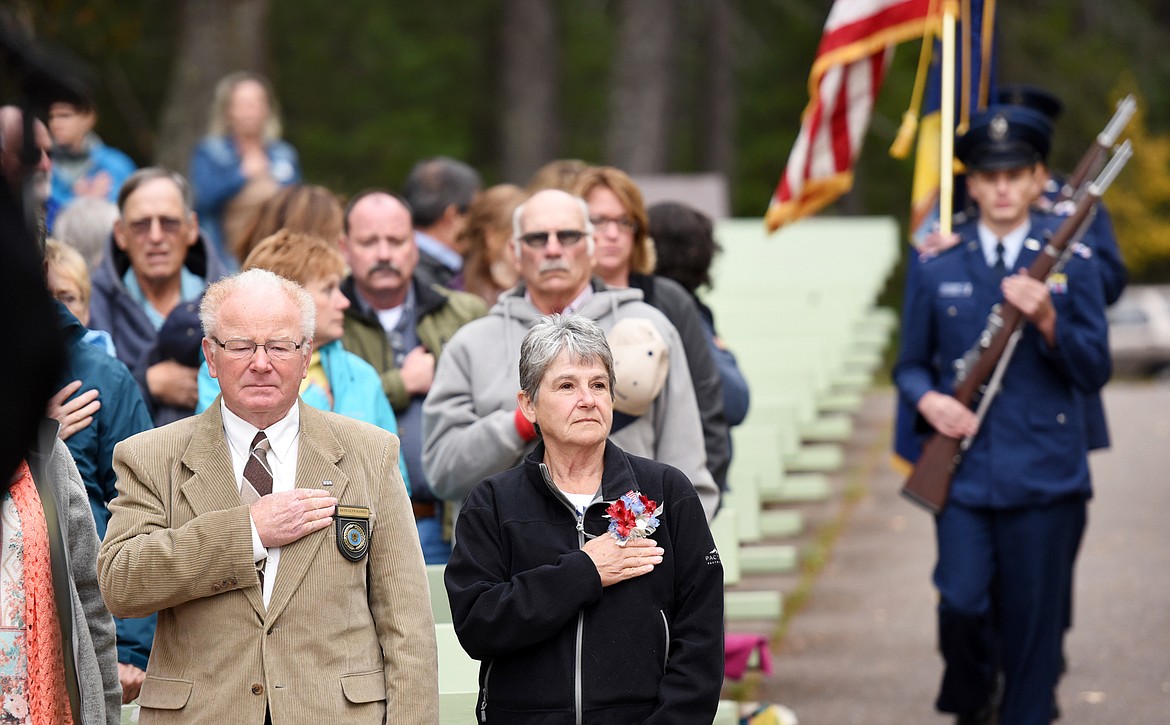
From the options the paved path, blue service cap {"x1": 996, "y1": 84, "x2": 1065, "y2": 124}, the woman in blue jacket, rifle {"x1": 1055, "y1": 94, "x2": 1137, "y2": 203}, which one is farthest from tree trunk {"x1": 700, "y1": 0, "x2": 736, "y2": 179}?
rifle {"x1": 1055, "y1": 94, "x2": 1137, "y2": 203}

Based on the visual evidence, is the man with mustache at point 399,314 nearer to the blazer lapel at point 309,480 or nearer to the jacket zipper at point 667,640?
the blazer lapel at point 309,480

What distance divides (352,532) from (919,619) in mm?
5340

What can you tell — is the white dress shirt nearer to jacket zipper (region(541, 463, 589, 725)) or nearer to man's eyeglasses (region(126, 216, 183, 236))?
jacket zipper (region(541, 463, 589, 725))

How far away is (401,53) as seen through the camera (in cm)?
2983

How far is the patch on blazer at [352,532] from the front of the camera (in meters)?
3.88

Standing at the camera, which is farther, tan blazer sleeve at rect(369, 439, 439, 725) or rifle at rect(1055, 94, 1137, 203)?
rifle at rect(1055, 94, 1137, 203)

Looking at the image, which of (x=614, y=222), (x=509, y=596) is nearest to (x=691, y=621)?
(x=509, y=596)

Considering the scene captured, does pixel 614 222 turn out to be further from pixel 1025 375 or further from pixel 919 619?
pixel 919 619

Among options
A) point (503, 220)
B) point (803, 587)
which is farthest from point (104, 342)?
point (803, 587)

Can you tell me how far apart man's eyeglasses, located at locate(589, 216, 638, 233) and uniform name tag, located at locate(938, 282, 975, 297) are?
1.30 m

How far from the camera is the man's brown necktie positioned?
154 inches

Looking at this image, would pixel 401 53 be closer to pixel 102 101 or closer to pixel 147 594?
pixel 102 101

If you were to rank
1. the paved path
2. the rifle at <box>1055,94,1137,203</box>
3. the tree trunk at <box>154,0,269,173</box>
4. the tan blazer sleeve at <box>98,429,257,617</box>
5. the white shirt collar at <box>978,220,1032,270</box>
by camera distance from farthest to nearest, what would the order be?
the tree trunk at <box>154,0,269,173</box> < the paved path < the rifle at <box>1055,94,1137,203</box> < the white shirt collar at <box>978,220,1032,270</box> < the tan blazer sleeve at <box>98,429,257,617</box>

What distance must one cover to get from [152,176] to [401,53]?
79.5 ft
